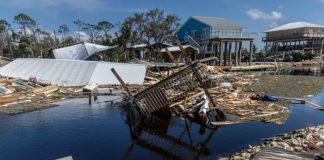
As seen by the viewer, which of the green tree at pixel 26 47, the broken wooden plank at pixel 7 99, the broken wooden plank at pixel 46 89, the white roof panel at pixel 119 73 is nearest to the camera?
the broken wooden plank at pixel 7 99

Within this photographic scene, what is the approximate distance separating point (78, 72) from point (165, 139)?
802 inches

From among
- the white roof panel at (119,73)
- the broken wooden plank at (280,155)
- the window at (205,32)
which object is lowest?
the broken wooden plank at (280,155)

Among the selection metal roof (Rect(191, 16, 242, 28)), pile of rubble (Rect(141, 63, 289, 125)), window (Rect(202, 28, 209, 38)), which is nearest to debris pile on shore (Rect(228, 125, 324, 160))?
pile of rubble (Rect(141, 63, 289, 125))

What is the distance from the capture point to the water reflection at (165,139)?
1223cm

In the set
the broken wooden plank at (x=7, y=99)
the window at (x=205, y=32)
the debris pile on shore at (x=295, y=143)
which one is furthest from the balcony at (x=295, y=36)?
the broken wooden plank at (x=7, y=99)

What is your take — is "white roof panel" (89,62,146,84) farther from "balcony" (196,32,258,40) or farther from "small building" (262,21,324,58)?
"small building" (262,21,324,58)

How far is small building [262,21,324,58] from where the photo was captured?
65.4 m

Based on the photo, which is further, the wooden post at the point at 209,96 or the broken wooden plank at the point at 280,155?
the wooden post at the point at 209,96

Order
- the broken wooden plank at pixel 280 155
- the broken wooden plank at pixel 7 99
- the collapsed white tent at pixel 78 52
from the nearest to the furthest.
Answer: the broken wooden plank at pixel 280 155 → the broken wooden plank at pixel 7 99 → the collapsed white tent at pixel 78 52

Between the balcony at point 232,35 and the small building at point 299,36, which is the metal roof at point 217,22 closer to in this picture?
the balcony at point 232,35

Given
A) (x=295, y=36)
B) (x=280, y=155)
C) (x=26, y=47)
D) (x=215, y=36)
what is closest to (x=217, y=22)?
(x=215, y=36)

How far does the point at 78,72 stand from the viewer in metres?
31.8

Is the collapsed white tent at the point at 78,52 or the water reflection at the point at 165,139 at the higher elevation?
the collapsed white tent at the point at 78,52

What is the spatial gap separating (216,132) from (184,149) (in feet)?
9.22
